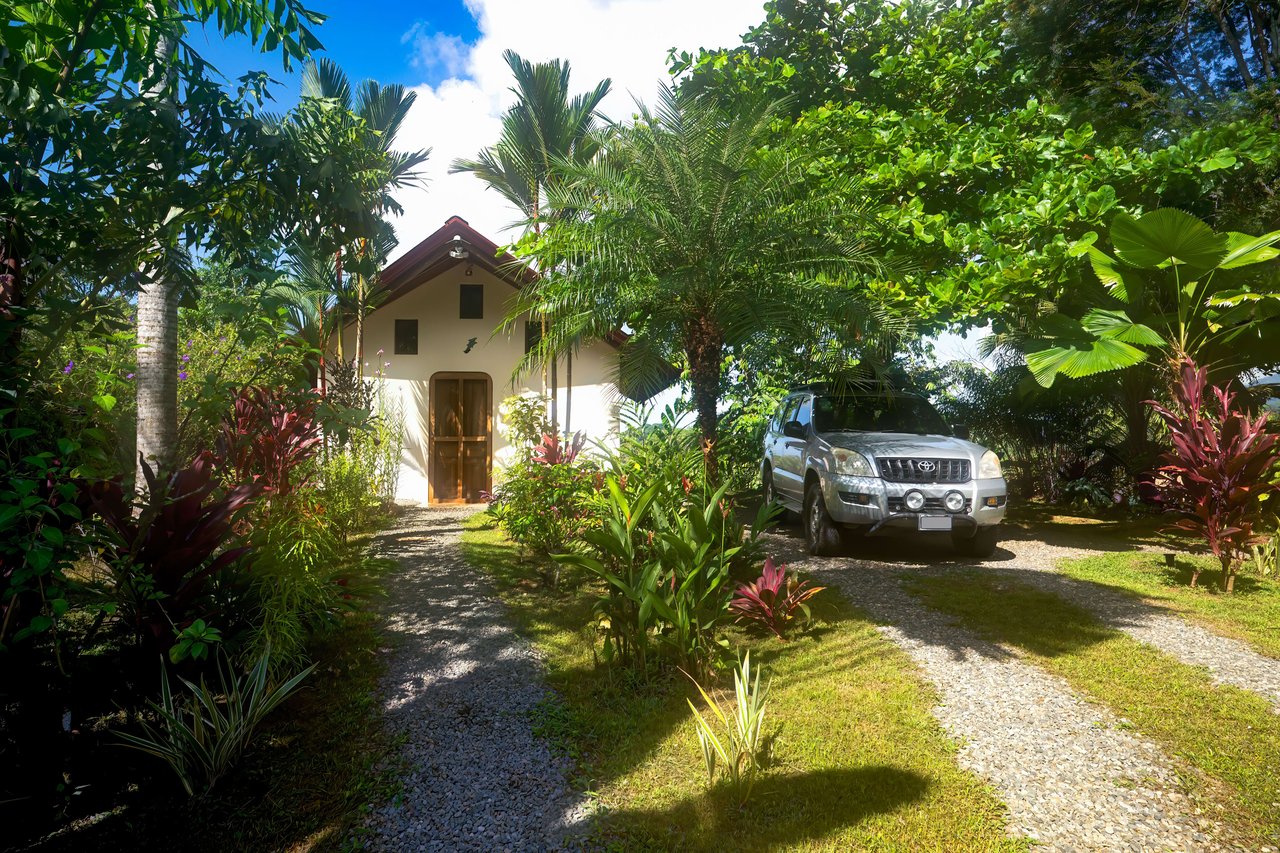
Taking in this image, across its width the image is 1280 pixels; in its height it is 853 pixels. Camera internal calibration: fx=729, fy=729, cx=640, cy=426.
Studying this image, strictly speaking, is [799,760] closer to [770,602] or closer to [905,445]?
[770,602]

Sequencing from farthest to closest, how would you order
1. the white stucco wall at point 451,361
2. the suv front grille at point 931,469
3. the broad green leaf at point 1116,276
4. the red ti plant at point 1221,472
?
the white stucco wall at point 451,361, the broad green leaf at point 1116,276, the suv front grille at point 931,469, the red ti plant at point 1221,472

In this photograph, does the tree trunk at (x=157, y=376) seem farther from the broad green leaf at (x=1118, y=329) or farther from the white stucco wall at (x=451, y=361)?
the broad green leaf at (x=1118, y=329)

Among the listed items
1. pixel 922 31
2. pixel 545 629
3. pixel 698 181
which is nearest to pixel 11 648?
pixel 545 629

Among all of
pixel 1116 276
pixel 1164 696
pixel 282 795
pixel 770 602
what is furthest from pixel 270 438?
pixel 1116 276

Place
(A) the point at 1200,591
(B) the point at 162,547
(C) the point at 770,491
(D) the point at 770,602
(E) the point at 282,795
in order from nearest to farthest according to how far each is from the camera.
→ (E) the point at 282,795
(B) the point at 162,547
(D) the point at 770,602
(A) the point at 1200,591
(C) the point at 770,491

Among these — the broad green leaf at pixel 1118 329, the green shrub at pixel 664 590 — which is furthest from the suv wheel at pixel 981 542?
the green shrub at pixel 664 590

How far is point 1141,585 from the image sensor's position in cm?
743

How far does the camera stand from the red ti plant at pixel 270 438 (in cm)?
730

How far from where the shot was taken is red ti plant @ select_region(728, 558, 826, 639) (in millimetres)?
5742

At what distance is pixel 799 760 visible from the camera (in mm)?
3797

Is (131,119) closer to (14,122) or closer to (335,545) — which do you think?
(14,122)

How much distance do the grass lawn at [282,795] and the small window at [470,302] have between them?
34.6 ft

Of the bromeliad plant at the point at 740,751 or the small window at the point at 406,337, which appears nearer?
the bromeliad plant at the point at 740,751

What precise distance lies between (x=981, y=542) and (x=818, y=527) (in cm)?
199
